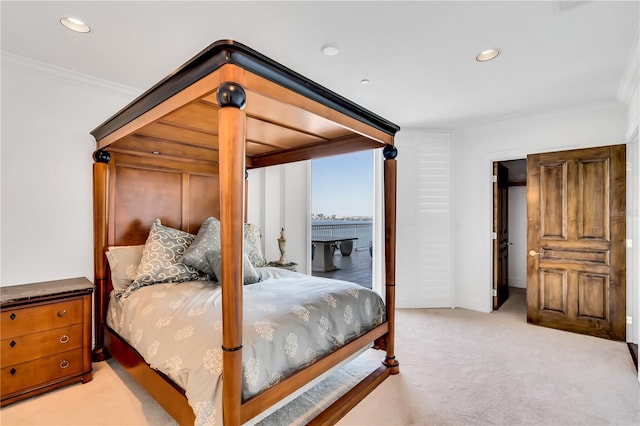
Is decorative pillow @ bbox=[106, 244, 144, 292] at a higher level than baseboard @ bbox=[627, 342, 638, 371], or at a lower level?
higher

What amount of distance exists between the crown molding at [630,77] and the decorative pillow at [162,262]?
391 cm

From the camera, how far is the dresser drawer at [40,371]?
6.96ft

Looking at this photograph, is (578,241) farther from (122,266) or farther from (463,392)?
(122,266)

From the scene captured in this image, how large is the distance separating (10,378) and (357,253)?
366 inches

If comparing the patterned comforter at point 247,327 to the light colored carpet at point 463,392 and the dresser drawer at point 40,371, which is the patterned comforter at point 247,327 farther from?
the light colored carpet at point 463,392

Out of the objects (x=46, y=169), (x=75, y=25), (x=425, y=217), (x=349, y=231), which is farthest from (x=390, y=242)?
(x=349, y=231)

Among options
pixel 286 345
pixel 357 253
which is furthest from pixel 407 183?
pixel 357 253

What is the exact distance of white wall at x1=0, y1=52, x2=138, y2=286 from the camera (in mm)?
2498

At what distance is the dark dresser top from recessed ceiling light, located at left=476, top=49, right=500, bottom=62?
3.62 m

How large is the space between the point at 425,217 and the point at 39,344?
4389mm

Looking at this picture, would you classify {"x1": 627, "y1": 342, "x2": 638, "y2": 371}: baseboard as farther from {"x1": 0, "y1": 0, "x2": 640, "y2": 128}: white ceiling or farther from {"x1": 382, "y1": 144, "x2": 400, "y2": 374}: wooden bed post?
{"x1": 0, "y1": 0, "x2": 640, "y2": 128}: white ceiling

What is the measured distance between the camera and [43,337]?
226 cm

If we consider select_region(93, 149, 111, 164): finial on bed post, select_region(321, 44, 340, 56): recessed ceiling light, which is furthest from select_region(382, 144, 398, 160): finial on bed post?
select_region(93, 149, 111, 164): finial on bed post

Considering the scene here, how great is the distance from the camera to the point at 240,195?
1484 millimetres
